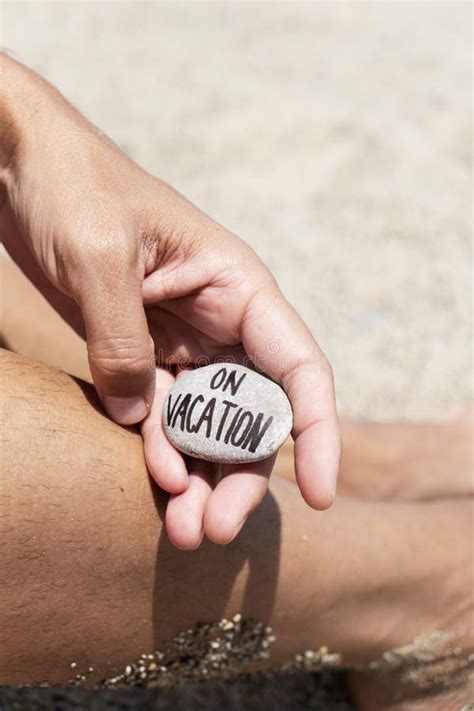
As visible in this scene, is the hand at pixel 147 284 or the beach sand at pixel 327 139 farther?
the beach sand at pixel 327 139

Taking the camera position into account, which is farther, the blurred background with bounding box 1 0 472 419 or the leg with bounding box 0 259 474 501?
the blurred background with bounding box 1 0 472 419

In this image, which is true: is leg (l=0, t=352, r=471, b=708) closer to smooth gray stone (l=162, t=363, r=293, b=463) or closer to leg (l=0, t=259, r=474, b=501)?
smooth gray stone (l=162, t=363, r=293, b=463)

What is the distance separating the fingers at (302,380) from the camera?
140 centimetres

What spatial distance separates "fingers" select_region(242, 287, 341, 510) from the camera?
4.60 feet

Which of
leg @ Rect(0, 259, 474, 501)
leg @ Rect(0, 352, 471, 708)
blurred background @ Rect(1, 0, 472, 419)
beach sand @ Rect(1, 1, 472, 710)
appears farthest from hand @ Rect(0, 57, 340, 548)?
blurred background @ Rect(1, 0, 472, 419)

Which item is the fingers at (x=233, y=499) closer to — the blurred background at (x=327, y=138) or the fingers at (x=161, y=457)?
the fingers at (x=161, y=457)

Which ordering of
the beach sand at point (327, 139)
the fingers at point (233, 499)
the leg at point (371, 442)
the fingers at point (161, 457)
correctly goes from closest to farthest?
the fingers at point (233, 499)
the fingers at point (161, 457)
the leg at point (371, 442)
the beach sand at point (327, 139)

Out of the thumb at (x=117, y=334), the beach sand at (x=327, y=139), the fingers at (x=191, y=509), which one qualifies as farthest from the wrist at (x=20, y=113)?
the beach sand at (x=327, y=139)

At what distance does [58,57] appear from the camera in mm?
4734

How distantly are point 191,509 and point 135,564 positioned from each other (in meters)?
0.17

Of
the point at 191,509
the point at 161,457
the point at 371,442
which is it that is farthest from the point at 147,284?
the point at 371,442

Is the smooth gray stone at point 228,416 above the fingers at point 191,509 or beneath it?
above

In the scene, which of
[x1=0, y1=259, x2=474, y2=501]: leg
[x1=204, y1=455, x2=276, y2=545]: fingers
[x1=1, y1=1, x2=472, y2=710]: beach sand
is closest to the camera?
[x1=204, y1=455, x2=276, y2=545]: fingers

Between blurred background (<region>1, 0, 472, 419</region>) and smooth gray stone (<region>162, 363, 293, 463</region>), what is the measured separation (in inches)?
57.5
